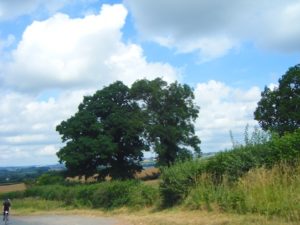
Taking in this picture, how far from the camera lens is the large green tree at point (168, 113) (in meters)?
66.6

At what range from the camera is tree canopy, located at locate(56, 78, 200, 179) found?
203 ft

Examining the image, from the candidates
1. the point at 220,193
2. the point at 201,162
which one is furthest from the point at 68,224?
the point at 220,193

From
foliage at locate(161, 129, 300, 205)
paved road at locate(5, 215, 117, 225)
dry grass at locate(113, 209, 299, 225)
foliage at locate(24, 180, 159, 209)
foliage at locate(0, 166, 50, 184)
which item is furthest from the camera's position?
foliage at locate(0, 166, 50, 184)

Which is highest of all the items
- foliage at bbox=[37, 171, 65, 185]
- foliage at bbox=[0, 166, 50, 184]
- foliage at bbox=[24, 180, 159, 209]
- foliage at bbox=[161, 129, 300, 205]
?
foliage at bbox=[0, 166, 50, 184]

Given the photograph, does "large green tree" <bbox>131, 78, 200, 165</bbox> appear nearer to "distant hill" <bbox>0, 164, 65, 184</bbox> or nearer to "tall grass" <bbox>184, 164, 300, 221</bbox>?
"distant hill" <bbox>0, 164, 65, 184</bbox>

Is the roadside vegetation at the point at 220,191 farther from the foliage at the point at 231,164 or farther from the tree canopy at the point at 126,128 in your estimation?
the tree canopy at the point at 126,128

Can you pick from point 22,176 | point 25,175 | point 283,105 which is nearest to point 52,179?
point 283,105

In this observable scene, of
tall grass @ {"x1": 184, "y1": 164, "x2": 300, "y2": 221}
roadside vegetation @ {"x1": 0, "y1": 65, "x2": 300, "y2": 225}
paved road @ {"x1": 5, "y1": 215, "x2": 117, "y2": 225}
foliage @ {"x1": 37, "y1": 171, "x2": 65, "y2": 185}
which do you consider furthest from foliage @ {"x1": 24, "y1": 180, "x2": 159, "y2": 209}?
foliage @ {"x1": 37, "y1": 171, "x2": 65, "y2": 185}

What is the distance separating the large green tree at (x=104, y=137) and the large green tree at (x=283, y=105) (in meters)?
15.9

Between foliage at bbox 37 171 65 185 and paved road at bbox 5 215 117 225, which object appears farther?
foliage at bbox 37 171 65 185

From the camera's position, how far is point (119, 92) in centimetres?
6762

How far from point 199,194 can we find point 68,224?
796 centimetres

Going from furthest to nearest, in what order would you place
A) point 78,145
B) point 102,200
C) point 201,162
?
point 78,145 → point 102,200 → point 201,162

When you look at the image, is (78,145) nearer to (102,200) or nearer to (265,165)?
(102,200)
